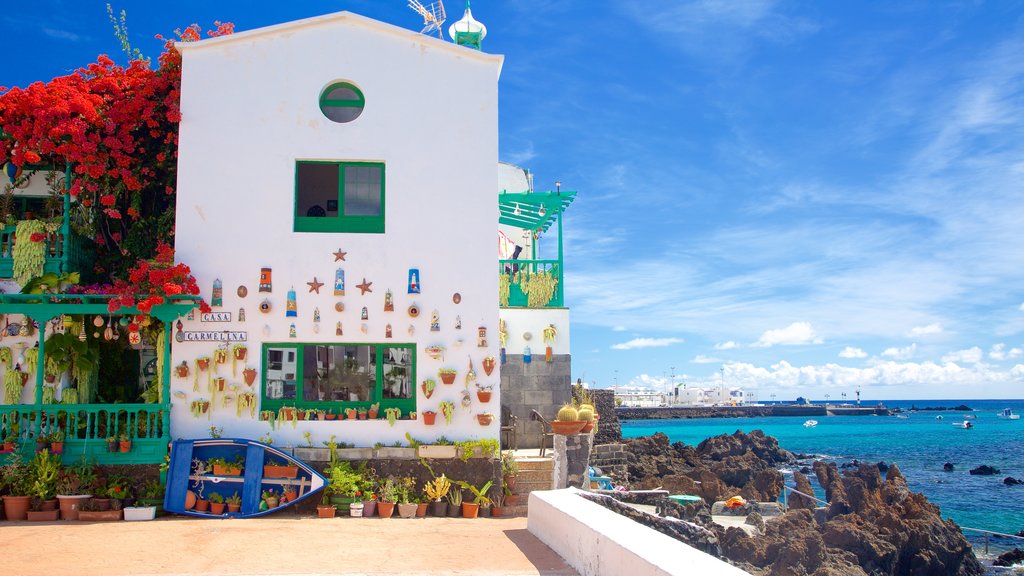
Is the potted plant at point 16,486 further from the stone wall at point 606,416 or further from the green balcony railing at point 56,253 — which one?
the stone wall at point 606,416

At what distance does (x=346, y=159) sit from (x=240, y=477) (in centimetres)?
568

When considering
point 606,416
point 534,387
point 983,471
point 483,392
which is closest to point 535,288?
point 534,387

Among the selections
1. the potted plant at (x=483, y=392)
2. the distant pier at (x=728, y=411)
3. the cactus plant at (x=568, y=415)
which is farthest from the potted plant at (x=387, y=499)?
the distant pier at (x=728, y=411)

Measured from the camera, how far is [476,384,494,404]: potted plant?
46.4 ft

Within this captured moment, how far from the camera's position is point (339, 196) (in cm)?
1438

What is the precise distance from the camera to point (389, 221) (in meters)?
14.3

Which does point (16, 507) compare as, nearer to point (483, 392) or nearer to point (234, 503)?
point (234, 503)

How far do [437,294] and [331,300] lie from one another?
1831 millimetres

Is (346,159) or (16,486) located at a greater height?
(346,159)

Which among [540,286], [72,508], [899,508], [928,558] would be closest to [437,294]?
[540,286]

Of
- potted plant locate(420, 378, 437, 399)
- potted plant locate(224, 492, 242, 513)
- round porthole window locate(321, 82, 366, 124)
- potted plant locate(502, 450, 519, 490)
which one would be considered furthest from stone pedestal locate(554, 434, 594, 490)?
round porthole window locate(321, 82, 366, 124)

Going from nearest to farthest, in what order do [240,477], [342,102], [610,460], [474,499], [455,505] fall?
1. [240,477]
2. [455,505]
3. [474,499]
4. [342,102]
5. [610,460]

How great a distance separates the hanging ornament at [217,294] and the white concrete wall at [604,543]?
652cm

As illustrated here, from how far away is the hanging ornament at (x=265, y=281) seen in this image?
45.6 ft
